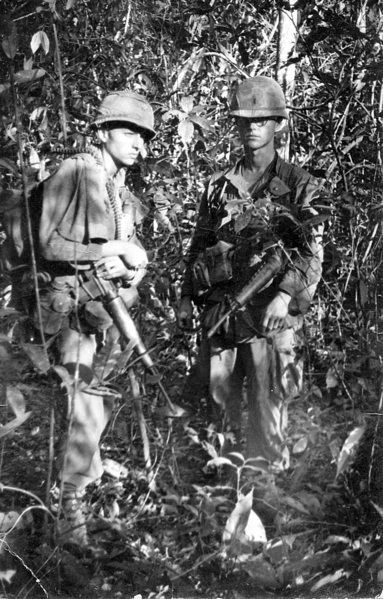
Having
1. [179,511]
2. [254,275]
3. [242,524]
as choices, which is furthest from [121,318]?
[242,524]

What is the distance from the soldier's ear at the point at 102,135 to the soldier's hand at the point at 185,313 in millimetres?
646

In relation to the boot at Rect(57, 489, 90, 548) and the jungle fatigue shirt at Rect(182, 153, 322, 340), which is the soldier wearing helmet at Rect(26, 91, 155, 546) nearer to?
the boot at Rect(57, 489, 90, 548)

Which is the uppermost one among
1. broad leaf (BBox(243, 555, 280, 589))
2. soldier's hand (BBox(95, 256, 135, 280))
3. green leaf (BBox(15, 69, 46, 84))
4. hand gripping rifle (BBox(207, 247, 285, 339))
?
green leaf (BBox(15, 69, 46, 84))

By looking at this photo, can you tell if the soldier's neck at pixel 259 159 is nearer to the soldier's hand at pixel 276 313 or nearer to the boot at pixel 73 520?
the soldier's hand at pixel 276 313

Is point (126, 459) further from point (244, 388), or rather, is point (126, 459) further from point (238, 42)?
point (238, 42)

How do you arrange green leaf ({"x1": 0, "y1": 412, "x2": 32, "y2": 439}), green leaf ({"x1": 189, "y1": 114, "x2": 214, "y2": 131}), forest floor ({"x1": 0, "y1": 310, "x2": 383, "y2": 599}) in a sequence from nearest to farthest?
green leaf ({"x1": 0, "y1": 412, "x2": 32, "y2": 439}) → forest floor ({"x1": 0, "y1": 310, "x2": 383, "y2": 599}) → green leaf ({"x1": 189, "y1": 114, "x2": 214, "y2": 131})

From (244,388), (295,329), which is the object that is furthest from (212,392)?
(295,329)

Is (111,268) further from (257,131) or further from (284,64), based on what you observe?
(284,64)

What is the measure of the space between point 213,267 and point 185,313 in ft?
0.65

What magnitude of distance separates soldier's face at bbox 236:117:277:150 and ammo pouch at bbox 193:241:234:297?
1.25 ft

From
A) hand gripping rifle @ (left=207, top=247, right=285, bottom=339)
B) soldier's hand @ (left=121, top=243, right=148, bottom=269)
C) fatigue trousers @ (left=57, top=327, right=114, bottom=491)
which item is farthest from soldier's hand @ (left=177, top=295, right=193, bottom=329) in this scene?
fatigue trousers @ (left=57, top=327, right=114, bottom=491)

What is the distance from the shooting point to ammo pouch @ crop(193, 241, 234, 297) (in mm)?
3684

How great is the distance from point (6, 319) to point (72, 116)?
77 centimetres

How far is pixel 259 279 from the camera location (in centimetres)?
363
